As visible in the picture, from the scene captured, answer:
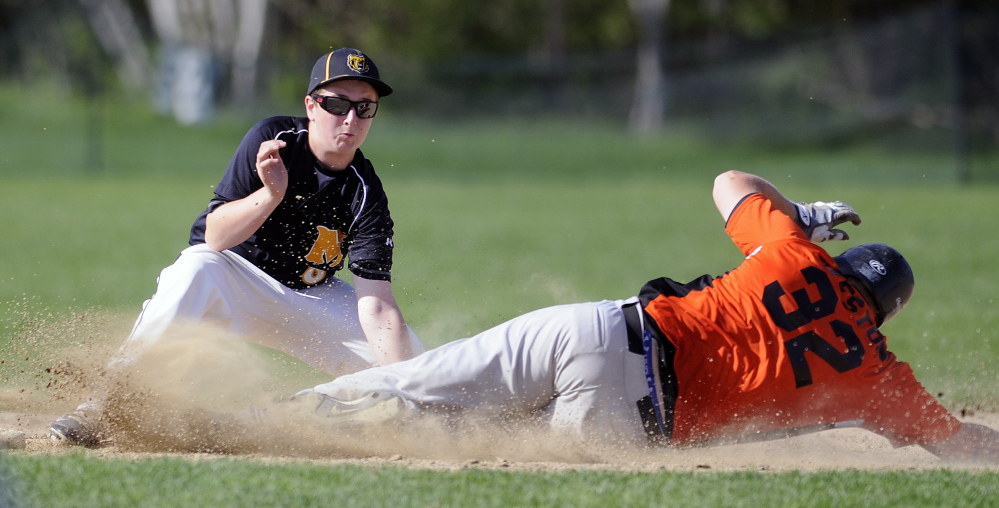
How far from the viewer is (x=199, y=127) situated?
84.5ft

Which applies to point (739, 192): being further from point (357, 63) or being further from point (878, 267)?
point (357, 63)

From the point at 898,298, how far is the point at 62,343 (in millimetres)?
4091

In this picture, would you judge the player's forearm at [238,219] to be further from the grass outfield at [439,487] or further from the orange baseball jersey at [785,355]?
the orange baseball jersey at [785,355]

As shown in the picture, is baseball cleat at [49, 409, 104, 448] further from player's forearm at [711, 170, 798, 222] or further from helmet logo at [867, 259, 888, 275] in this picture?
helmet logo at [867, 259, 888, 275]

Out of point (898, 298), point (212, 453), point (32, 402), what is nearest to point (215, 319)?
point (212, 453)

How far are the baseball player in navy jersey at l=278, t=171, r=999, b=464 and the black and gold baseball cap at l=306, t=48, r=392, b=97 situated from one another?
152 cm

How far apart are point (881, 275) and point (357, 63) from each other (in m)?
2.60

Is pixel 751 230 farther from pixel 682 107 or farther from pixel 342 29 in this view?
pixel 342 29

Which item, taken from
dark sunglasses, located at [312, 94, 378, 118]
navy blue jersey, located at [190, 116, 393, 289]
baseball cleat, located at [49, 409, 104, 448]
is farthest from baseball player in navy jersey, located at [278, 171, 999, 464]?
Answer: dark sunglasses, located at [312, 94, 378, 118]

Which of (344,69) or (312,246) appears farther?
(312,246)

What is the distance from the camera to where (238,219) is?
4758 mm

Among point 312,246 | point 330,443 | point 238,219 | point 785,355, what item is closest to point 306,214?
point 312,246

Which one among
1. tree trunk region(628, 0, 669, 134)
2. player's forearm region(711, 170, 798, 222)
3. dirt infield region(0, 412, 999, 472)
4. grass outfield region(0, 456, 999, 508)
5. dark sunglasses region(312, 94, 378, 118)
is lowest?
dirt infield region(0, 412, 999, 472)

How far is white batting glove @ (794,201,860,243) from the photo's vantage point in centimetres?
459
